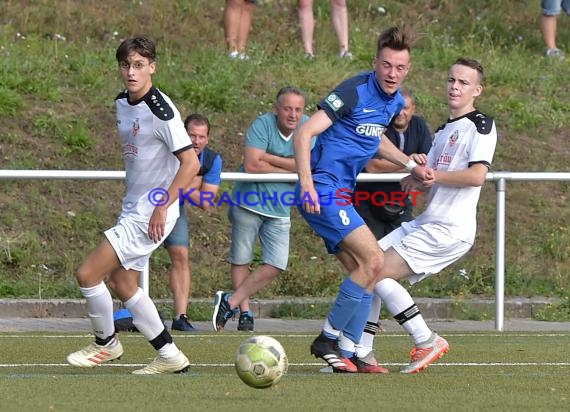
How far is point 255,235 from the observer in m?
12.2

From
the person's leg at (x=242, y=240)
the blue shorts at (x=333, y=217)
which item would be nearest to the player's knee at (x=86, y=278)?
the blue shorts at (x=333, y=217)

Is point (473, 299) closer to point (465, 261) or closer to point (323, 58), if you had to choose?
point (465, 261)

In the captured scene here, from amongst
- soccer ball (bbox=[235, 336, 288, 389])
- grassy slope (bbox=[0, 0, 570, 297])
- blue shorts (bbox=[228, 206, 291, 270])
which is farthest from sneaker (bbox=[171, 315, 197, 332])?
soccer ball (bbox=[235, 336, 288, 389])

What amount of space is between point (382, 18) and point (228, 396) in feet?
43.5

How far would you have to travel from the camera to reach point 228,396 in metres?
7.13

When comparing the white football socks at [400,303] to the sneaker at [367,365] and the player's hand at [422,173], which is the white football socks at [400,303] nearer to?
the sneaker at [367,365]

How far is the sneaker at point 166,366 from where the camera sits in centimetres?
824

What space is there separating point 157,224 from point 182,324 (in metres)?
3.54

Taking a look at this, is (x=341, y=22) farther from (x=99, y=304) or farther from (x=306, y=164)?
(x=99, y=304)

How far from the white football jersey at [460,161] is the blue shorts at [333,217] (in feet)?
Result: 1.97

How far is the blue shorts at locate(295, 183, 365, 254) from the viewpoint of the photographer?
27.5 ft

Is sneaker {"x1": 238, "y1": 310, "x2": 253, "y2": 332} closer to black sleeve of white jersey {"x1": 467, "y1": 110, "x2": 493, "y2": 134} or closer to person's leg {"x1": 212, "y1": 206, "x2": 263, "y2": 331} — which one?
person's leg {"x1": 212, "y1": 206, "x2": 263, "y2": 331}

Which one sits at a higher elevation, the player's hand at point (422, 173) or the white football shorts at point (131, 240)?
the player's hand at point (422, 173)

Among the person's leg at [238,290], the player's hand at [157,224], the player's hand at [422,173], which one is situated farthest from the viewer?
the person's leg at [238,290]
